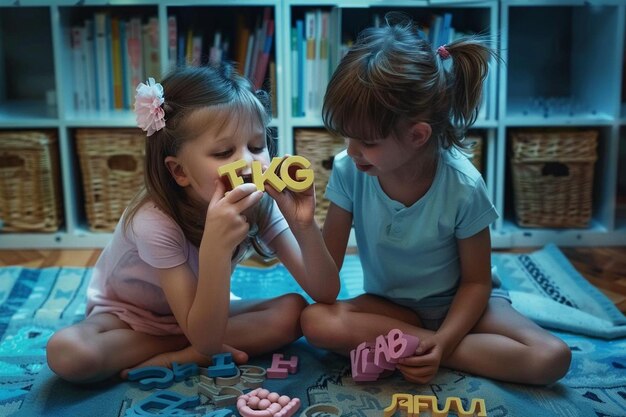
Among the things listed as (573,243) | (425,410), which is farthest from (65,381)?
(573,243)

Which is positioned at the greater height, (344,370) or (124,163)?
(124,163)

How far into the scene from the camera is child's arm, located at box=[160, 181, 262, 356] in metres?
1.26

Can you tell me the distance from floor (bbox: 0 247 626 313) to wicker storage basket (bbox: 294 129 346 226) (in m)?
0.57

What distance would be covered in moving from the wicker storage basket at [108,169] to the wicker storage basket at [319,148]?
1.42ft

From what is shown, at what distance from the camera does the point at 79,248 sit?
2344mm

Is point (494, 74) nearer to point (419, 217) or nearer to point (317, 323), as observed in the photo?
point (419, 217)

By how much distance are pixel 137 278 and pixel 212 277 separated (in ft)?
0.74

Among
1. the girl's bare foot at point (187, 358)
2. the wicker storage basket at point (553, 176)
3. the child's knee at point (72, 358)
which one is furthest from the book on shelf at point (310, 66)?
the child's knee at point (72, 358)

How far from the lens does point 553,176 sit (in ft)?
7.57

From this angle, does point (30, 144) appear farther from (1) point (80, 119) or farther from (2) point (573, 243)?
(2) point (573, 243)

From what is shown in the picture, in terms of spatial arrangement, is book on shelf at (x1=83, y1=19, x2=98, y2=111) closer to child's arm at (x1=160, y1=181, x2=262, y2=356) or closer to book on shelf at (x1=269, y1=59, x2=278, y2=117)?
book on shelf at (x1=269, y1=59, x2=278, y2=117)

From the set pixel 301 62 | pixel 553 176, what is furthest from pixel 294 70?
pixel 553 176

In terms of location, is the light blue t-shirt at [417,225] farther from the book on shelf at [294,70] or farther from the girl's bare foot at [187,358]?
the book on shelf at [294,70]

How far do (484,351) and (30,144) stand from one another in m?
1.45
